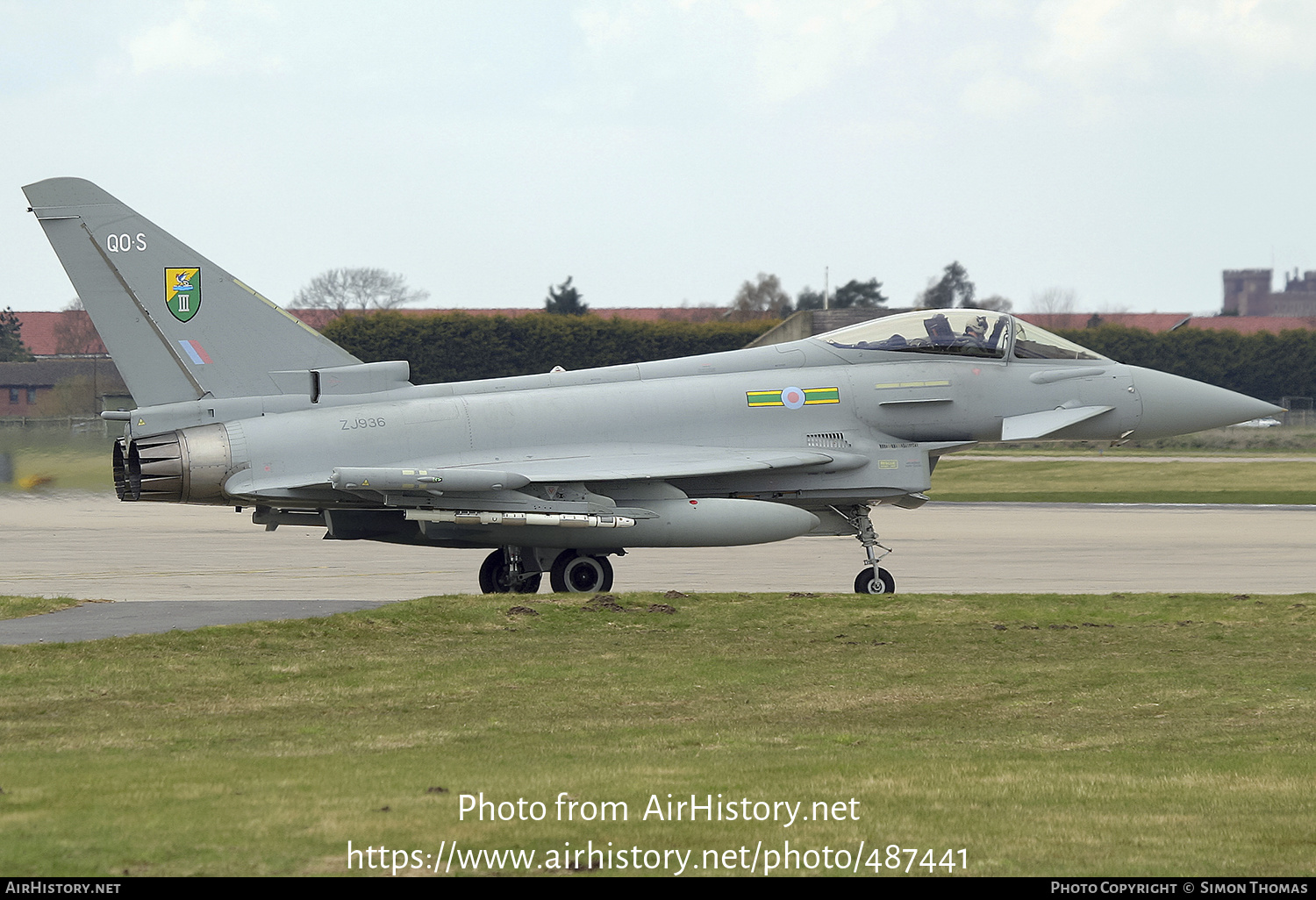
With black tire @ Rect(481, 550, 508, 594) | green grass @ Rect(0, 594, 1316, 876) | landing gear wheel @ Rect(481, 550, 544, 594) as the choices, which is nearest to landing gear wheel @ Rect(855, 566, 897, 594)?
green grass @ Rect(0, 594, 1316, 876)

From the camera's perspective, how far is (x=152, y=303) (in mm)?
15555

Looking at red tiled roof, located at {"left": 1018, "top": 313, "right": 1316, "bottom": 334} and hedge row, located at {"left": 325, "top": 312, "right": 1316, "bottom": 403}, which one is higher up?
red tiled roof, located at {"left": 1018, "top": 313, "right": 1316, "bottom": 334}

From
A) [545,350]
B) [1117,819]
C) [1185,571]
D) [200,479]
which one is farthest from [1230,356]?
[1117,819]

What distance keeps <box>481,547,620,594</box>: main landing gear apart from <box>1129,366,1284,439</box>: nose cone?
7534mm

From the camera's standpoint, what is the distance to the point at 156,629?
12812 millimetres

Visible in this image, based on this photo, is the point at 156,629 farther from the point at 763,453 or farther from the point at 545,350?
the point at 545,350

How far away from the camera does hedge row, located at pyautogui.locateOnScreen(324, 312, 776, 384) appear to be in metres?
55.5

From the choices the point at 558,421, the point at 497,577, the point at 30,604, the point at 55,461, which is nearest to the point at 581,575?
the point at 497,577

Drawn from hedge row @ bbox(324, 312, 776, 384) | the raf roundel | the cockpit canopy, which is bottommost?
the raf roundel

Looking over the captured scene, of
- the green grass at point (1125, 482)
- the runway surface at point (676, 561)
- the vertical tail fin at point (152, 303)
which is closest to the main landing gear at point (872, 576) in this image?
the runway surface at point (676, 561)

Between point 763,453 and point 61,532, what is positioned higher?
point 763,453

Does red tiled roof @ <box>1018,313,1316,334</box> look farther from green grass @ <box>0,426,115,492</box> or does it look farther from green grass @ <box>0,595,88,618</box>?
green grass @ <box>0,595,88,618</box>

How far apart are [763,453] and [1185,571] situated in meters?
7.62

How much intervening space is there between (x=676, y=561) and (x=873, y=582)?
6.06 metres
